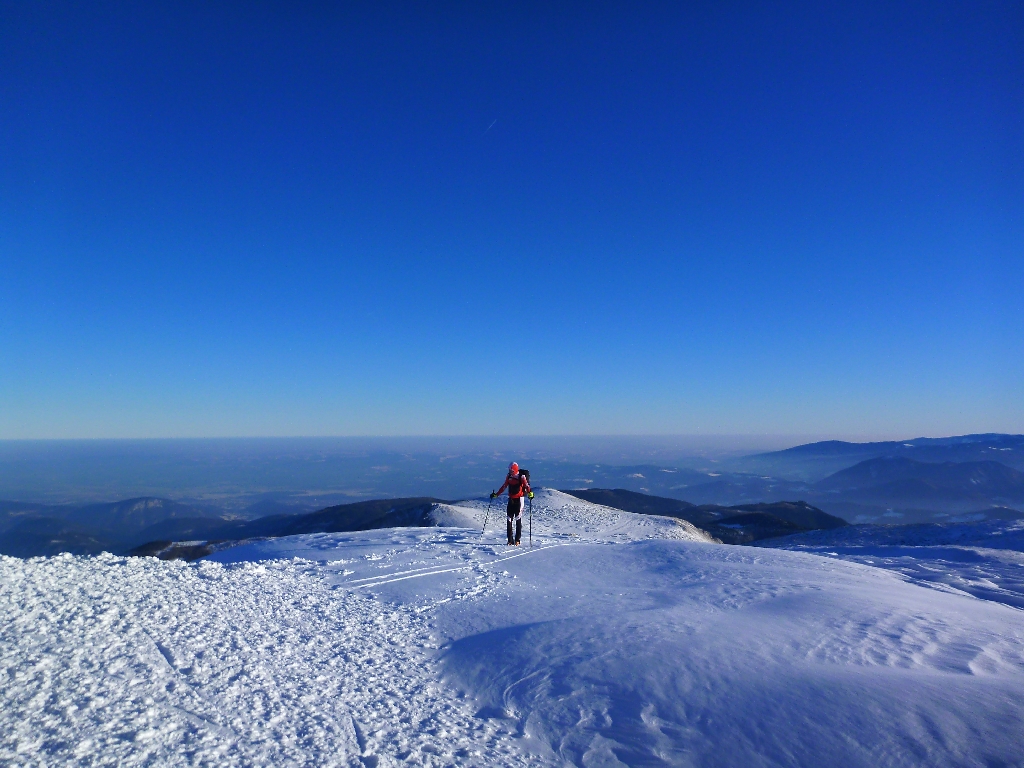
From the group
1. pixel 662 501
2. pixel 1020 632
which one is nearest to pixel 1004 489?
pixel 662 501

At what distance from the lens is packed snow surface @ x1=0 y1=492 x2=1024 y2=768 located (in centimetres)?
435

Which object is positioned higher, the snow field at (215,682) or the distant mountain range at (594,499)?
the snow field at (215,682)

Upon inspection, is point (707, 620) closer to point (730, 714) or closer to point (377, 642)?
point (730, 714)

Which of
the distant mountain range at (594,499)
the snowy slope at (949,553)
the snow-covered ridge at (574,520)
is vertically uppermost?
the snowy slope at (949,553)

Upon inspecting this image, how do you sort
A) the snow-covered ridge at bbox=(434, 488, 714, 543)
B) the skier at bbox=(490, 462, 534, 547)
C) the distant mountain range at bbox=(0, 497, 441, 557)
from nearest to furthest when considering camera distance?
the skier at bbox=(490, 462, 534, 547) → the snow-covered ridge at bbox=(434, 488, 714, 543) → the distant mountain range at bbox=(0, 497, 441, 557)

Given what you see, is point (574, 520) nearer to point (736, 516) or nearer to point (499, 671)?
point (499, 671)

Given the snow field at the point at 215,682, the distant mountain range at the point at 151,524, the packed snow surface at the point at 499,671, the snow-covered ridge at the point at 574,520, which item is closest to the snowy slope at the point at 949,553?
the packed snow surface at the point at 499,671

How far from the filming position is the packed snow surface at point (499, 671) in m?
4.35

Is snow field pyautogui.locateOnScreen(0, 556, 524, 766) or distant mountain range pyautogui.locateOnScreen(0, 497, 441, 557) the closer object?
snow field pyautogui.locateOnScreen(0, 556, 524, 766)

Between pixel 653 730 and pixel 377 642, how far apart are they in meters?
4.25

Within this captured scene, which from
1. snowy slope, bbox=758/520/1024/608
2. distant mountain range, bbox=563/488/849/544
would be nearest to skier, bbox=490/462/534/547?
snowy slope, bbox=758/520/1024/608

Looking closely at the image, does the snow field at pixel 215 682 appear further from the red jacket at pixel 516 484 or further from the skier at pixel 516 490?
the red jacket at pixel 516 484

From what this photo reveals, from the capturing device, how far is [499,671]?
20.2 feet

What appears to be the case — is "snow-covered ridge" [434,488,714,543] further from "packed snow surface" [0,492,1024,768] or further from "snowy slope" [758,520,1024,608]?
"packed snow surface" [0,492,1024,768]
